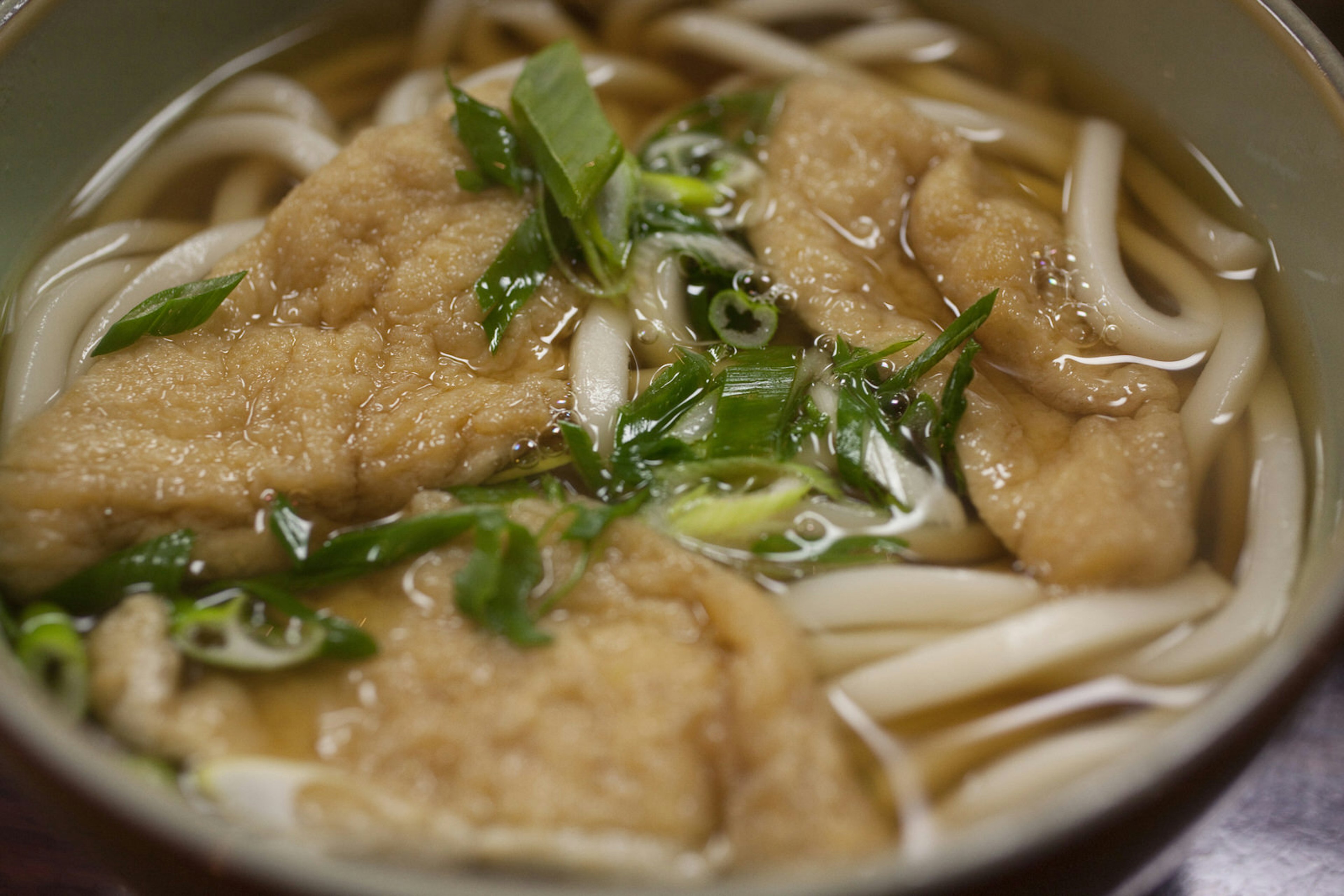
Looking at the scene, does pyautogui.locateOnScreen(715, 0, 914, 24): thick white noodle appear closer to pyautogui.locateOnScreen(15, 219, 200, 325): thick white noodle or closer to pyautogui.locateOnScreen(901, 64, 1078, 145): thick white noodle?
pyautogui.locateOnScreen(901, 64, 1078, 145): thick white noodle

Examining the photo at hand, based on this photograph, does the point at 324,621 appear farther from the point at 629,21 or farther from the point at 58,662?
the point at 629,21

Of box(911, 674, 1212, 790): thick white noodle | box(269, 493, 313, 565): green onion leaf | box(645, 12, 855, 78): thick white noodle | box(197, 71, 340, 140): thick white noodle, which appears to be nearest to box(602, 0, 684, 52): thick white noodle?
box(645, 12, 855, 78): thick white noodle

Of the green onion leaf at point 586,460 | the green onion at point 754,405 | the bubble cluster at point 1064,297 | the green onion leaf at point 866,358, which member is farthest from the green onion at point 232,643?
the bubble cluster at point 1064,297

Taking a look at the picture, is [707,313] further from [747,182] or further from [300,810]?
[300,810]

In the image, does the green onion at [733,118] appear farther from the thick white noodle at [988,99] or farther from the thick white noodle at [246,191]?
the thick white noodle at [246,191]

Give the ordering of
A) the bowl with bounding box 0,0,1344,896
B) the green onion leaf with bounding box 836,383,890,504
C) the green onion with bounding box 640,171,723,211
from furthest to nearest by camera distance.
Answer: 1. the green onion with bounding box 640,171,723,211
2. the green onion leaf with bounding box 836,383,890,504
3. the bowl with bounding box 0,0,1344,896
